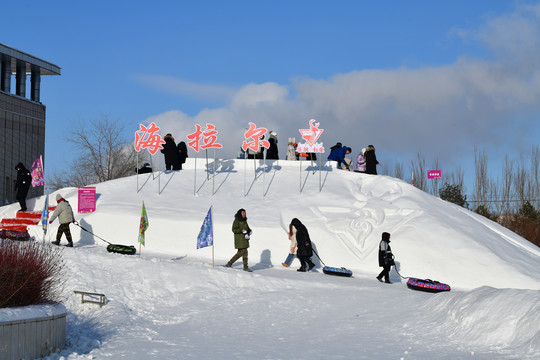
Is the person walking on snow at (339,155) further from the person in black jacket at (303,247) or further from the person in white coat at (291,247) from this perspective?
the person in black jacket at (303,247)

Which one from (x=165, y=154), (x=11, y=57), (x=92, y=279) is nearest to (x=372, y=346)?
(x=92, y=279)

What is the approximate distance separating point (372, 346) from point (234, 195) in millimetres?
15031

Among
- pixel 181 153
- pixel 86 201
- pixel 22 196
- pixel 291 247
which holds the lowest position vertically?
pixel 291 247

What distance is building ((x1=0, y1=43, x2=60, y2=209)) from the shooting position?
3547 cm

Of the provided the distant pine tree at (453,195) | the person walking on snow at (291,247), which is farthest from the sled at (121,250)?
the distant pine tree at (453,195)

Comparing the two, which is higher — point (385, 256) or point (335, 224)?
point (335, 224)

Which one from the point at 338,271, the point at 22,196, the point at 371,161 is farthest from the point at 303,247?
the point at 22,196

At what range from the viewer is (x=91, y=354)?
8.98 m

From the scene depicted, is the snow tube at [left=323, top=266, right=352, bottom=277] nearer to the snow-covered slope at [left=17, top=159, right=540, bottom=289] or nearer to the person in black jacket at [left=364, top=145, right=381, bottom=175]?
the snow-covered slope at [left=17, top=159, right=540, bottom=289]

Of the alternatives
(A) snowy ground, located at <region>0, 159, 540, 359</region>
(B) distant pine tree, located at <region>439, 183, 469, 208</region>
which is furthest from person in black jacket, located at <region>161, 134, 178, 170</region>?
(B) distant pine tree, located at <region>439, 183, 469, 208</region>

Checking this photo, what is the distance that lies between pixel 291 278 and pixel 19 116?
2754 centimetres

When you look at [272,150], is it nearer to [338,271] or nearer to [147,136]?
[147,136]

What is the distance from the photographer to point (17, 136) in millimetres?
36531

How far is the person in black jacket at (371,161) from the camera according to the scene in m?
26.6
